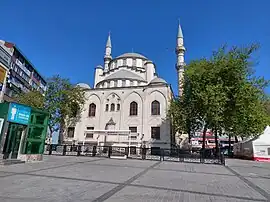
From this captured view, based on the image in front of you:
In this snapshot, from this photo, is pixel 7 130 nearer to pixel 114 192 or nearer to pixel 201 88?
pixel 114 192

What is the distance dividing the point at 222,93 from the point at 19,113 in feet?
59.0

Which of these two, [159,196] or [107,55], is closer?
[159,196]

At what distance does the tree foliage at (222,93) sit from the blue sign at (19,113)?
15931 millimetres

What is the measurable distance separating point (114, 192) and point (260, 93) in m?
22.9

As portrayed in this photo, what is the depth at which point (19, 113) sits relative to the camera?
421 inches

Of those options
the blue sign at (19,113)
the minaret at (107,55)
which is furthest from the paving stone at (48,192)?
the minaret at (107,55)

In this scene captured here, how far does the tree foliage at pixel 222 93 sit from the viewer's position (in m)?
20.4

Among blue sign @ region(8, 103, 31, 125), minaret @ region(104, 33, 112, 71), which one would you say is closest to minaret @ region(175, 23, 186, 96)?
minaret @ region(104, 33, 112, 71)

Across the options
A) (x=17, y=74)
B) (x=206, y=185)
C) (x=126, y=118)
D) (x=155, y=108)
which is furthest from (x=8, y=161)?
(x=17, y=74)

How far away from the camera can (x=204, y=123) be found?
2408 cm

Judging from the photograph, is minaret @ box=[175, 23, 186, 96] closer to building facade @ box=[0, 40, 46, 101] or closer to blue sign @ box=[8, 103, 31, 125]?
building facade @ box=[0, 40, 46, 101]

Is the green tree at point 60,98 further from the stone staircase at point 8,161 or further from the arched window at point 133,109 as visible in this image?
the stone staircase at point 8,161

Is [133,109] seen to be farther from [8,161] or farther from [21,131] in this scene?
[8,161]

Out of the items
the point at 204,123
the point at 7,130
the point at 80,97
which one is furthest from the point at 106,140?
the point at 7,130
